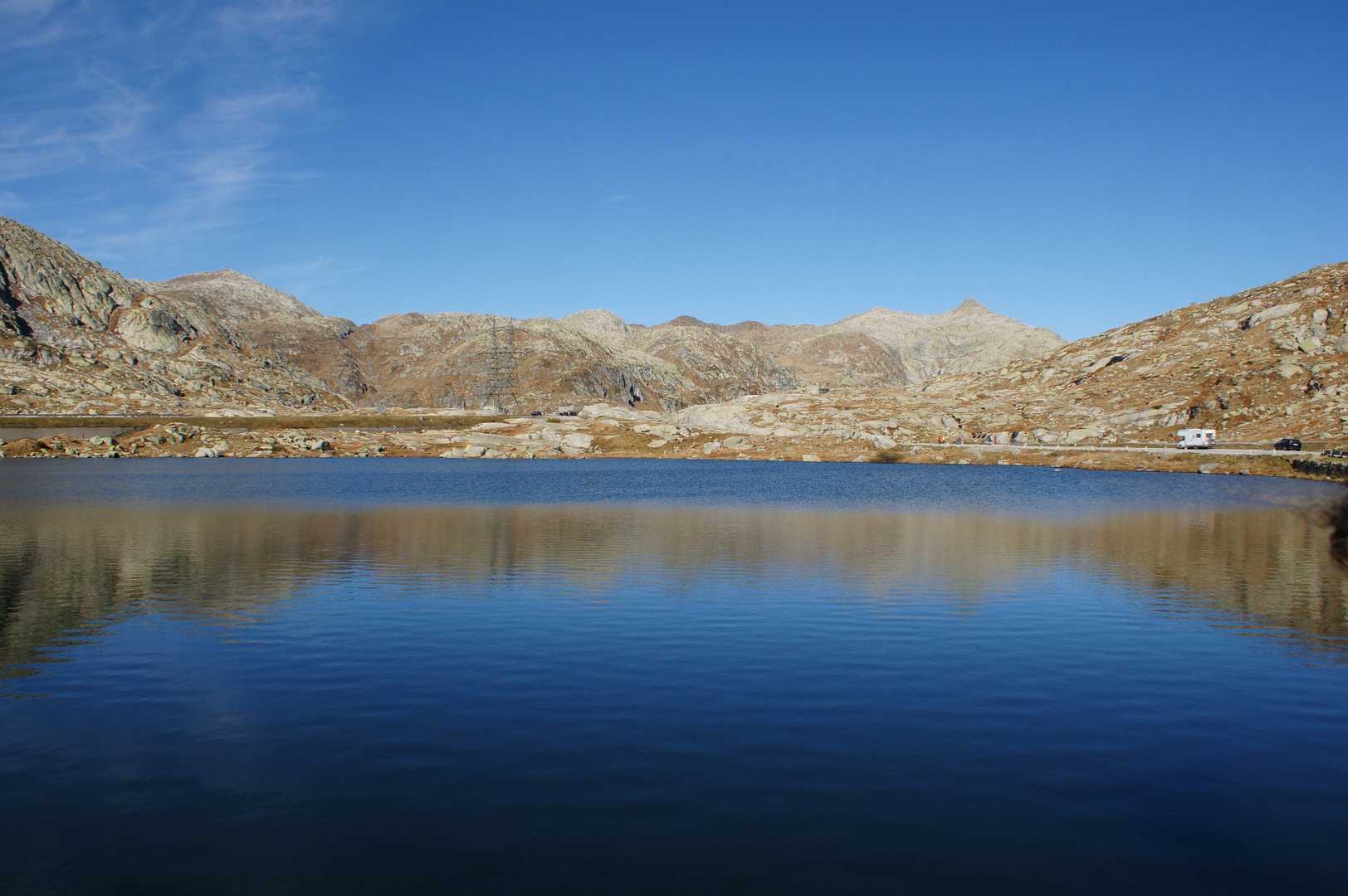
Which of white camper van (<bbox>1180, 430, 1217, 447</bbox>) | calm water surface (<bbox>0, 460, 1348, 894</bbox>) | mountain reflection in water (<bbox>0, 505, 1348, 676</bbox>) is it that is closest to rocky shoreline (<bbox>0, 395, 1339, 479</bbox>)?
white camper van (<bbox>1180, 430, 1217, 447</bbox>)

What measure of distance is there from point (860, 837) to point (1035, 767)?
525 cm

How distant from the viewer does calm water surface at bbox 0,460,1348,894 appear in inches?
490

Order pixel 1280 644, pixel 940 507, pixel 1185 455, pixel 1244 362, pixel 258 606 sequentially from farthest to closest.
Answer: pixel 1244 362 < pixel 1185 455 < pixel 940 507 < pixel 258 606 < pixel 1280 644

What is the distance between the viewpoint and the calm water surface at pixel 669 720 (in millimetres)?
12453

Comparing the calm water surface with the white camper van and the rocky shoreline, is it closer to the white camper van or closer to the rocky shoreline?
→ the white camper van

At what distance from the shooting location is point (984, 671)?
76.2ft

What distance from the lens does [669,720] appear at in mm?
18641

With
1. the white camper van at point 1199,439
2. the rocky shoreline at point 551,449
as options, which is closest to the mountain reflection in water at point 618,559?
the white camper van at point 1199,439

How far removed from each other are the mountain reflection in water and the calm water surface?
40 centimetres

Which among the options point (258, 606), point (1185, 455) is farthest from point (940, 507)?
point (1185, 455)

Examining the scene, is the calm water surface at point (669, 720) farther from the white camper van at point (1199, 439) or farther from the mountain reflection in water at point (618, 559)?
the white camper van at point (1199, 439)

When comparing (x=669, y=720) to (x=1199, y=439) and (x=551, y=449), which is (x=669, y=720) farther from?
(x=551, y=449)

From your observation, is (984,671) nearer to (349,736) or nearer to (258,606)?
(349,736)

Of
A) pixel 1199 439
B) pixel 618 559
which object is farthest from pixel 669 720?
pixel 1199 439
